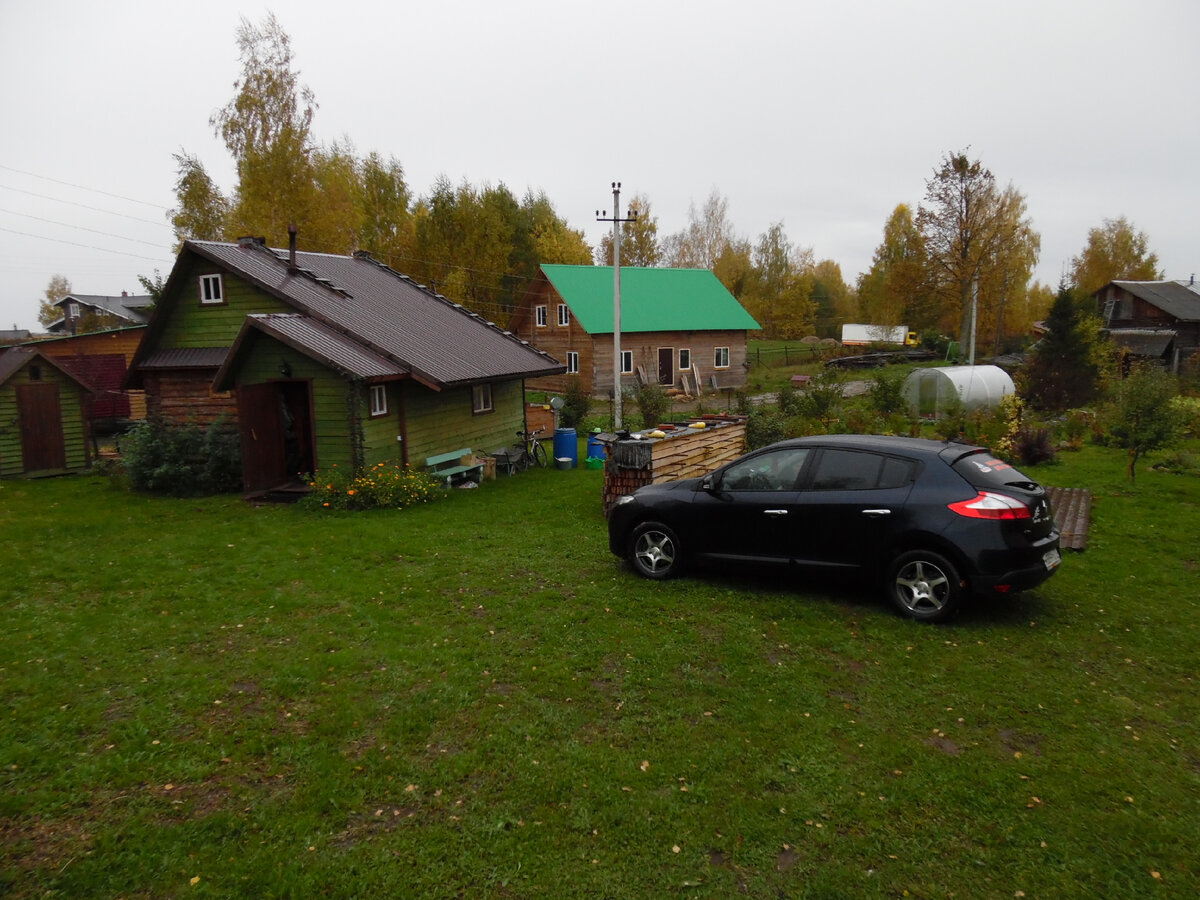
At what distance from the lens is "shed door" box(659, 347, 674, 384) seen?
38412mm

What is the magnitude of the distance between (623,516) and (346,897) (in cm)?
553

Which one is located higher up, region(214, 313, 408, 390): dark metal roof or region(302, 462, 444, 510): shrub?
region(214, 313, 408, 390): dark metal roof

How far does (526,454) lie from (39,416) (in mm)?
12602

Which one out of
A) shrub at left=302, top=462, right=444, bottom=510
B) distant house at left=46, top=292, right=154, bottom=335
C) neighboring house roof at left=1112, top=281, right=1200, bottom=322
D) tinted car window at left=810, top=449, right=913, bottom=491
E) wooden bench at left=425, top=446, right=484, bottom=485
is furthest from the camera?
distant house at left=46, top=292, right=154, bottom=335

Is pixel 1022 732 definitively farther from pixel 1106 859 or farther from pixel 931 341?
pixel 931 341

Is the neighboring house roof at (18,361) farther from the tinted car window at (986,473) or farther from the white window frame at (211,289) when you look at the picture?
the tinted car window at (986,473)

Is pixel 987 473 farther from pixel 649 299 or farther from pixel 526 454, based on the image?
pixel 649 299

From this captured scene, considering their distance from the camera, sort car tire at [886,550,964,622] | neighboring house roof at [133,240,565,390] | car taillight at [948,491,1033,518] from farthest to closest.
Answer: neighboring house roof at [133,240,565,390]
car tire at [886,550,964,622]
car taillight at [948,491,1033,518]

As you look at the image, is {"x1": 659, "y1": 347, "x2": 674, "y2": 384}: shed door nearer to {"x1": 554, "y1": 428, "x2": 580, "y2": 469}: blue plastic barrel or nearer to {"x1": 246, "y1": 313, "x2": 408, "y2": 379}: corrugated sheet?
{"x1": 554, "y1": 428, "x2": 580, "y2": 469}: blue plastic barrel

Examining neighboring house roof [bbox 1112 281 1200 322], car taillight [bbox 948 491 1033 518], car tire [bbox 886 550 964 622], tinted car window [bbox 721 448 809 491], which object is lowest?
car tire [bbox 886 550 964 622]

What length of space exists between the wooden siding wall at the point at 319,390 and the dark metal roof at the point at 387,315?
2.32ft

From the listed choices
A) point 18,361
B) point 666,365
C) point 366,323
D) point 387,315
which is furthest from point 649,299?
point 18,361

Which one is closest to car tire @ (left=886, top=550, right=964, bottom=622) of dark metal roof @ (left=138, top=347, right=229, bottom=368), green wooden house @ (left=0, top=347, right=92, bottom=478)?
→ dark metal roof @ (left=138, top=347, right=229, bottom=368)

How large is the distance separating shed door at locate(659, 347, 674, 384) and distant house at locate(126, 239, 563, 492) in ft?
61.9
